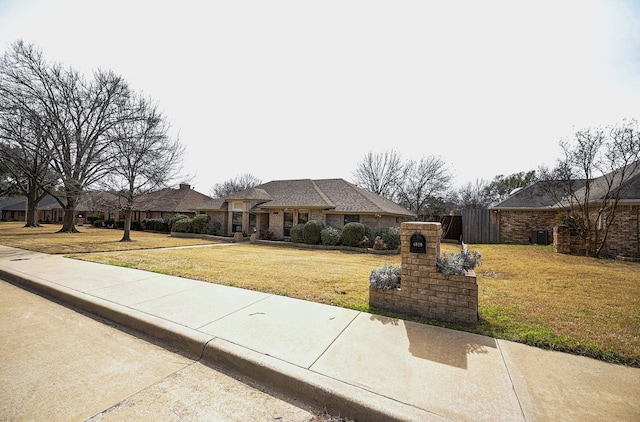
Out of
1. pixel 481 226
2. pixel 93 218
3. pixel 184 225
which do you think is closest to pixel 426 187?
pixel 481 226

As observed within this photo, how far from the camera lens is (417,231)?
169 inches

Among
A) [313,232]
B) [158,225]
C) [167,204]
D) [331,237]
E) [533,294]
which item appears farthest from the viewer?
[167,204]

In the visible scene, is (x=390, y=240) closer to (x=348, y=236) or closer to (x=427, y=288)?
(x=348, y=236)

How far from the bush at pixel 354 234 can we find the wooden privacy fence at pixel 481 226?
9104 millimetres

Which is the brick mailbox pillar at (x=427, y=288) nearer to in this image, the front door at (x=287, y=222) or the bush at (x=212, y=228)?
the front door at (x=287, y=222)

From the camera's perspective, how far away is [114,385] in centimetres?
259

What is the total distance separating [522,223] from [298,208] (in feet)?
50.4

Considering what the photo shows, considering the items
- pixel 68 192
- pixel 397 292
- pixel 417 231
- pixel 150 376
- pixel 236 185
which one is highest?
pixel 236 185

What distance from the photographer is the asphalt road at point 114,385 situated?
88.4 inches

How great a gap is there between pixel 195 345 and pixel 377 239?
11.7m

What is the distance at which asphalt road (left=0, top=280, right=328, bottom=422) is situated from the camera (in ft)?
7.37

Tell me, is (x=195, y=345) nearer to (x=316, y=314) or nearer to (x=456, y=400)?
(x=316, y=314)

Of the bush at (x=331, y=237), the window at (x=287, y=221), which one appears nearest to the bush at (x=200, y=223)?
the window at (x=287, y=221)

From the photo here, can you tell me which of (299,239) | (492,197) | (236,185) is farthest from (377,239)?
(236,185)
